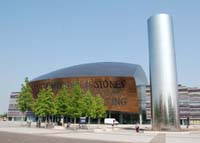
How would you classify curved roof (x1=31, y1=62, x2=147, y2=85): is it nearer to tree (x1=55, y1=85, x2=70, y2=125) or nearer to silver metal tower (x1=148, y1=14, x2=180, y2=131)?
tree (x1=55, y1=85, x2=70, y2=125)

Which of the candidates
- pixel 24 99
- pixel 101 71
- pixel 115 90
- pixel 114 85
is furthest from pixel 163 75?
pixel 101 71

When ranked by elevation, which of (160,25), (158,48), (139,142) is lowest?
(139,142)

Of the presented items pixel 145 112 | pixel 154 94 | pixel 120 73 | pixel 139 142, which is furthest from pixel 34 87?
pixel 139 142

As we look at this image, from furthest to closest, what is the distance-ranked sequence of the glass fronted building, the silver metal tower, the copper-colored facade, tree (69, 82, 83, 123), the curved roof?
the glass fronted building → the curved roof → the copper-colored facade → tree (69, 82, 83, 123) → the silver metal tower

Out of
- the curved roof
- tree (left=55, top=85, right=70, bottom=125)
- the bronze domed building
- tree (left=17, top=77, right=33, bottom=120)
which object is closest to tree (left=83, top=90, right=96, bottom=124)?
tree (left=55, top=85, right=70, bottom=125)

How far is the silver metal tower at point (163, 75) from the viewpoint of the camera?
53.2 metres

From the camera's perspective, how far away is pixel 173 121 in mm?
53156

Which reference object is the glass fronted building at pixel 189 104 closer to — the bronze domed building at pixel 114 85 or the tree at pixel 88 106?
the bronze domed building at pixel 114 85

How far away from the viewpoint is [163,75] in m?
54.0

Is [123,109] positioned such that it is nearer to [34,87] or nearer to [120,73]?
[120,73]

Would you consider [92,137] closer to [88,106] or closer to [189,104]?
[88,106]

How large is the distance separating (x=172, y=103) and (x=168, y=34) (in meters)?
13.6

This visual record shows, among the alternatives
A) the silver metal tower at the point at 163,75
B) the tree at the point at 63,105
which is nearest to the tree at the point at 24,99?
the tree at the point at 63,105

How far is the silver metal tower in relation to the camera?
53156 mm
